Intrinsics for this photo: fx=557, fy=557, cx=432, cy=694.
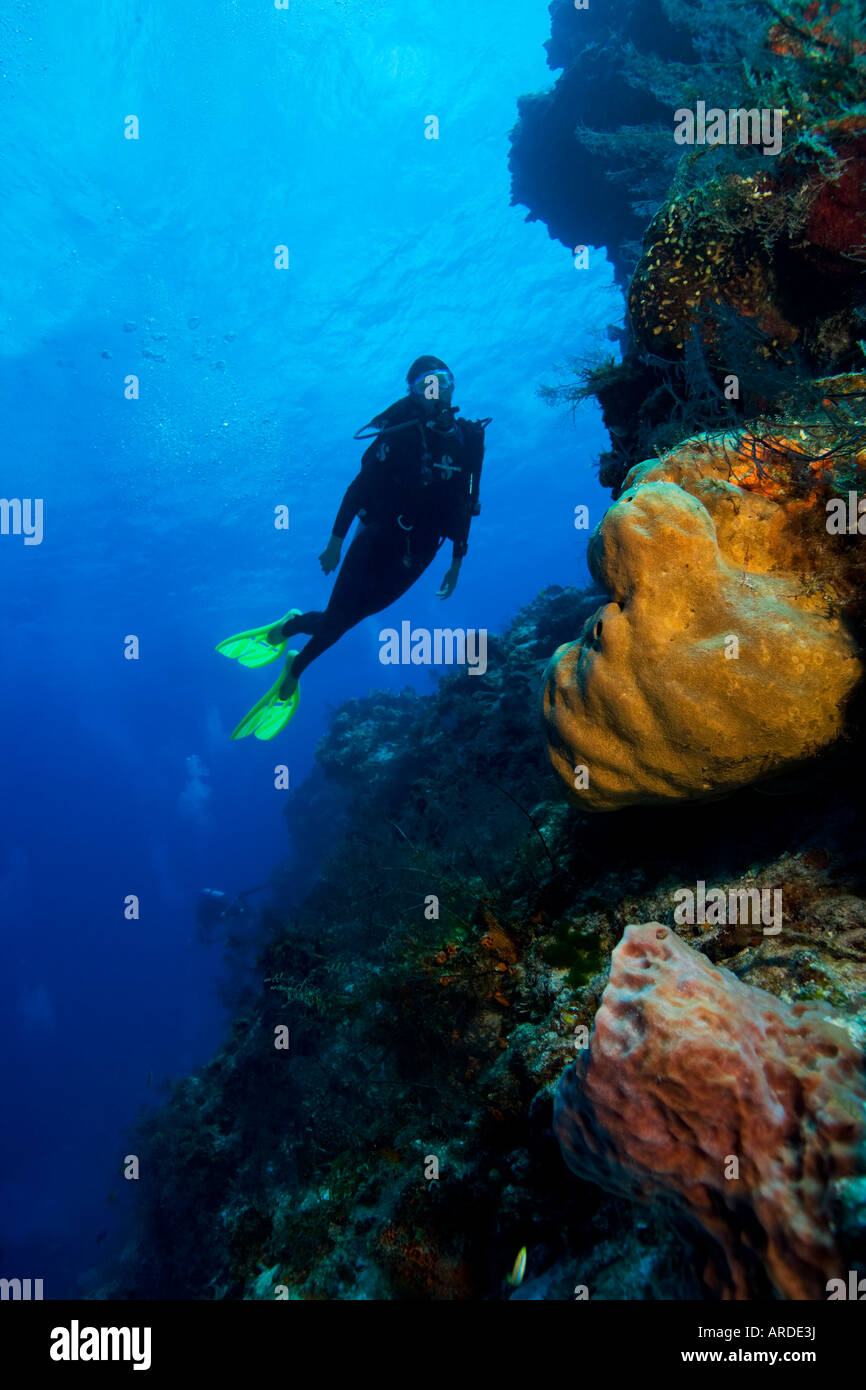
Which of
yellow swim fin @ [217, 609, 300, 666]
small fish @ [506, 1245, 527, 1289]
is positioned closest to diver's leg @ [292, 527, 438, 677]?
yellow swim fin @ [217, 609, 300, 666]

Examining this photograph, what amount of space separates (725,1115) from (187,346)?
31.4 meters

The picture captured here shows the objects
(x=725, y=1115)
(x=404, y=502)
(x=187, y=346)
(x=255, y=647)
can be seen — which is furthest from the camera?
(x=187, y=346)

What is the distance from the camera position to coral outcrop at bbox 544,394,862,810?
226cm

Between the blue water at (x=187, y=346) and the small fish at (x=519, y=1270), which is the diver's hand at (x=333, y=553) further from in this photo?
the small fish at (x=519, y=1270)

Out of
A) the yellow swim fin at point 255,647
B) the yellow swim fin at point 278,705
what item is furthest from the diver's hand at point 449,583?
the yellow swim fin at point 278,705

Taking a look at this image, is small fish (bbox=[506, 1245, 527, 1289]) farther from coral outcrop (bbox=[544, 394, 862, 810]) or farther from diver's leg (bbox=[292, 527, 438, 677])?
diver's leg (bbox=[292, 527, 438, 677])

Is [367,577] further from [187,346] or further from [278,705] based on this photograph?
[187,346]

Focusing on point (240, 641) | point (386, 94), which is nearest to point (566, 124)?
point (240, 641)

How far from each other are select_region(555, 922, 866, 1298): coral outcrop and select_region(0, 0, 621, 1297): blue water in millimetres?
6661

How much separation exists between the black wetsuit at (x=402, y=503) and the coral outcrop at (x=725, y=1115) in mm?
5972

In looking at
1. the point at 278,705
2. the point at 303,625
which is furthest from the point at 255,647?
the point at 278,705

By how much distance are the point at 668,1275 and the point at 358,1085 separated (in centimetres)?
408

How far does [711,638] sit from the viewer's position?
2.37m

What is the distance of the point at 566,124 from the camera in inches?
444
